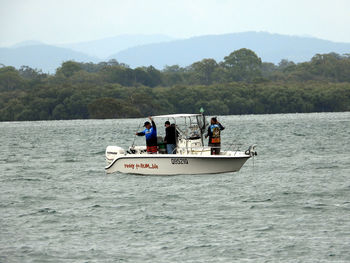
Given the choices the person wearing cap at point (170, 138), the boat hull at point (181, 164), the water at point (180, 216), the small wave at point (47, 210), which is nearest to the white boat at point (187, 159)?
the boat hull at point (181, 164)

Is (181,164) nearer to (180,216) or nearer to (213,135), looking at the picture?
(213,135)

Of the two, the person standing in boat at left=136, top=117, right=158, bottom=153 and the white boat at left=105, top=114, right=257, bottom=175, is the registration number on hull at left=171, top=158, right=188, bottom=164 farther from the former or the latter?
the person standing in boat at left=136, top=117, right=158, bottom=153

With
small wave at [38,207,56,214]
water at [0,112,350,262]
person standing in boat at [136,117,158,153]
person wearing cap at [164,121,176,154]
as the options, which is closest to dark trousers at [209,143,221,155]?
water at [0,112,350,262]

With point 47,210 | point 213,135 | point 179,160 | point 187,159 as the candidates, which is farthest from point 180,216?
point 213,135

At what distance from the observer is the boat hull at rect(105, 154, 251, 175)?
2648 centimetres

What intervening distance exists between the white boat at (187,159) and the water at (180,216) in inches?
12.8

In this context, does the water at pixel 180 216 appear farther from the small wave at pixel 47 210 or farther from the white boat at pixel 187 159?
the white boat at pixel 187 159

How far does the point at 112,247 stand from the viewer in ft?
53.0

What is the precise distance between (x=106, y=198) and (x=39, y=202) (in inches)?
89.2

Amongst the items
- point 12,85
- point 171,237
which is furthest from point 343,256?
point 12,85

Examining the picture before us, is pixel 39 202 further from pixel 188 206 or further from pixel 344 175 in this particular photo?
pixel 344 175

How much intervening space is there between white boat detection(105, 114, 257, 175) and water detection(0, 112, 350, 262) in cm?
33

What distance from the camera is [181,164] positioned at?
26.6 metres

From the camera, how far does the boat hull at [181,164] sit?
26.5 m
